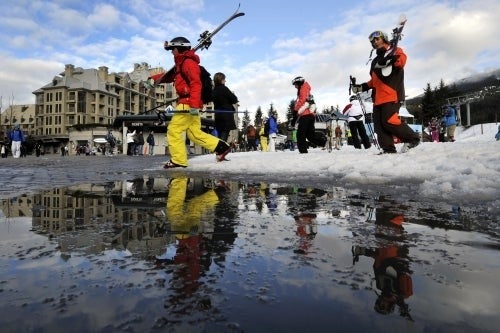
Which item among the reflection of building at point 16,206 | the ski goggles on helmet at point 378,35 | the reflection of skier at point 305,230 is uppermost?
the ski goggles on helmet at point 378,35

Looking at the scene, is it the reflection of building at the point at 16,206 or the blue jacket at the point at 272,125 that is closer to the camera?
the reflection of building at the point at 16,206

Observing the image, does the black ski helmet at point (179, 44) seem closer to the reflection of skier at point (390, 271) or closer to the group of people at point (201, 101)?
the group of people at point (201, 101)

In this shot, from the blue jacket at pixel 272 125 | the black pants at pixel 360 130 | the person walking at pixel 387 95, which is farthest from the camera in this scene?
the blue jacket at pixel 272 125

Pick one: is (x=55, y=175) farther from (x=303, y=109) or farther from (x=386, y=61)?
(x=303, y=109)

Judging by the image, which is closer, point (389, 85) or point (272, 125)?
point (389, 85)

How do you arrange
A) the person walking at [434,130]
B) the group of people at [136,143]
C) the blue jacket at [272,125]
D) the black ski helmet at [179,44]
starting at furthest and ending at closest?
1. the group of people at [136,143]
2. the person walking at [434,130]
3. the blue jacket at [272,125]
4. the black ski helmet at [179,44]

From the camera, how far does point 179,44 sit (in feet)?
22.3

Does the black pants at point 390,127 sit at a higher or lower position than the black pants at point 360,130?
lower

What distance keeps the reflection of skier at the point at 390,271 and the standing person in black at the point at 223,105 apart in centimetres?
767

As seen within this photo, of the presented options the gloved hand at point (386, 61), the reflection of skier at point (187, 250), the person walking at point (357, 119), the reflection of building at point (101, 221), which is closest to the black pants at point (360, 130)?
the person walking at point (357, 119)

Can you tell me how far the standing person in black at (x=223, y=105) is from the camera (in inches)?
371

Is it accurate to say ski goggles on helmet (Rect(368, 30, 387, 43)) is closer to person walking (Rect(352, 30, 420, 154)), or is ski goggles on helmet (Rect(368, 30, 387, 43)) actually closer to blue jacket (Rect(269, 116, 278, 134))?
person walking (Rect(352, 30, 420, 154))

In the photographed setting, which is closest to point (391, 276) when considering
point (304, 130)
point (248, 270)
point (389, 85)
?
point (248, 270)

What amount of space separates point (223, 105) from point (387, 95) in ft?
14.3
